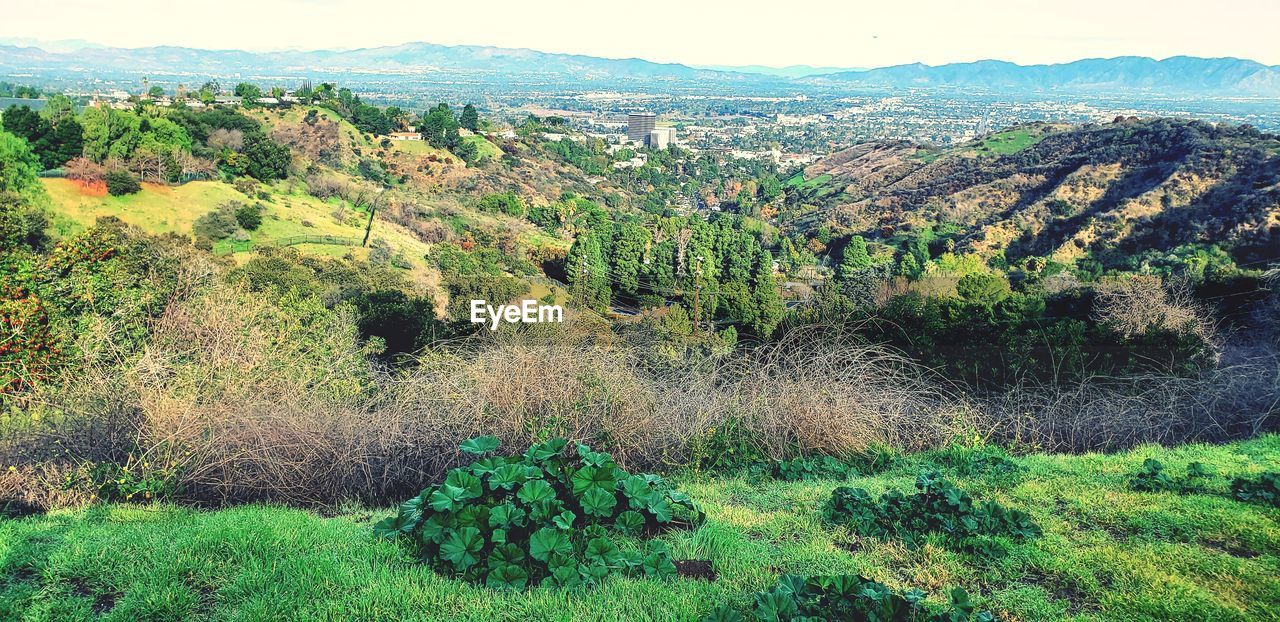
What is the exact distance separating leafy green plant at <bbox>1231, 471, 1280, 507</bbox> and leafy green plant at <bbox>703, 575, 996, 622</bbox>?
2100 mm

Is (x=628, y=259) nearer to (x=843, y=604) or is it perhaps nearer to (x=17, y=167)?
(x=17, y=167)

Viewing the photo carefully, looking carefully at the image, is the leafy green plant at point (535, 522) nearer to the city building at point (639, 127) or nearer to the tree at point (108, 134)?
Result: the tree at point (108, 134)

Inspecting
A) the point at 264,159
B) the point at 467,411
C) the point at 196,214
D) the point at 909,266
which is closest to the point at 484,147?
the point at 264,159

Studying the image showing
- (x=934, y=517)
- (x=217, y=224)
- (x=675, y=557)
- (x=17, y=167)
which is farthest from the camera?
(x=217, y=224)

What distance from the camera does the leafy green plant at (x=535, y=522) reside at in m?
2.80

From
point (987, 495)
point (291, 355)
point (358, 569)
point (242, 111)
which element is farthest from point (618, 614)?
point (242, 111)

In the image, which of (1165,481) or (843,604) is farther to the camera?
(1165,481)

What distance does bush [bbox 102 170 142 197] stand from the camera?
113 feet

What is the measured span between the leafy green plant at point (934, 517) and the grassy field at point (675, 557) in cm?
7

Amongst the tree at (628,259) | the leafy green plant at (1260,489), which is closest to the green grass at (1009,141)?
the tree at (628,259)

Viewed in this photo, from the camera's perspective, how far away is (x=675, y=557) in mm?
3098

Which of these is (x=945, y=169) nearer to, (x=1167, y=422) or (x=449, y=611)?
(x=1167, y=422)

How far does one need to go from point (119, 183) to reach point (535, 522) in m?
39.6

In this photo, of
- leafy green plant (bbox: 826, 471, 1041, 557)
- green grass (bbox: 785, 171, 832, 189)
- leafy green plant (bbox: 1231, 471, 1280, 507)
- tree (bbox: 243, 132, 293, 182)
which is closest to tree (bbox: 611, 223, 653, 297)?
tree (bbox: 243, 132, 293, 182)
